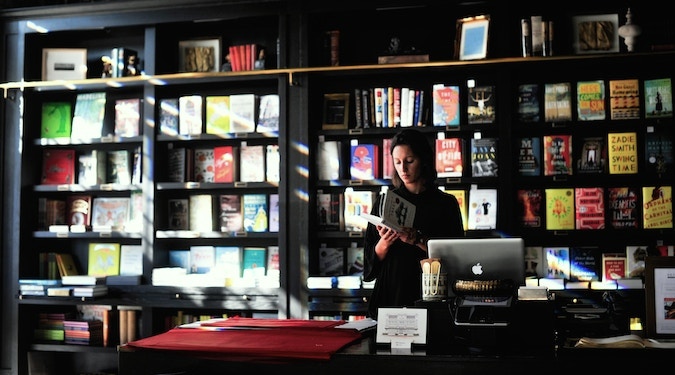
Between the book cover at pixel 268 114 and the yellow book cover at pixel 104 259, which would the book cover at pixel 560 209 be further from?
the yellow book cover at pixel 104 259

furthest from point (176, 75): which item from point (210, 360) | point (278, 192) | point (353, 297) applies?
point (210, 360)

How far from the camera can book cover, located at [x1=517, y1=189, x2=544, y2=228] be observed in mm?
4992

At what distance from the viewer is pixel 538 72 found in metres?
5.13

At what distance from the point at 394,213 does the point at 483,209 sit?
1.57 metres

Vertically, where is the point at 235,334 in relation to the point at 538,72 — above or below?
below

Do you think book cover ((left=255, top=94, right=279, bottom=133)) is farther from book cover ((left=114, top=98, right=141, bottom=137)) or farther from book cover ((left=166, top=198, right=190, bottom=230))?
book cover ((left=114, top=98, right=141, bottom=137))

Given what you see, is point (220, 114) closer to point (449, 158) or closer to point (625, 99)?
point (449, 158)

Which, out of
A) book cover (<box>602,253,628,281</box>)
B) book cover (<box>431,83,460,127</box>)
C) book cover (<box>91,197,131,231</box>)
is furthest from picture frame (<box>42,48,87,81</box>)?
book cover (<box>602,253,628,281</box>)

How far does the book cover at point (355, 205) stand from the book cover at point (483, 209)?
0.71 m

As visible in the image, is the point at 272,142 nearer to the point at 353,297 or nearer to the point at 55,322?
the point at 353,297

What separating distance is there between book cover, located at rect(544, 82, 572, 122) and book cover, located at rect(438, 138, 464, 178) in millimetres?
632

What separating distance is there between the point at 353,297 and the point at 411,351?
235cm

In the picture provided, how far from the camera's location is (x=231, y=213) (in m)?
5.46

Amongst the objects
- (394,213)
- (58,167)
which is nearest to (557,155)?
(394,213)
